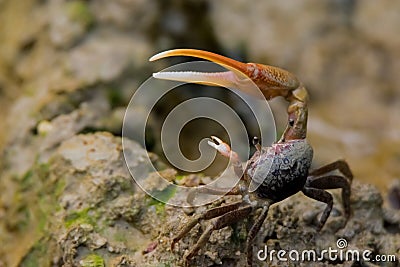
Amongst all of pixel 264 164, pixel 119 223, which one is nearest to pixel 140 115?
pixel 119 223

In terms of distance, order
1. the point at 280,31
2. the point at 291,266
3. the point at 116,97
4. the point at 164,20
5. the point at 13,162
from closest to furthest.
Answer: the point at 291,266, the point at 13,162, the point at 116,97, the point at 164,20, the point at 280,31

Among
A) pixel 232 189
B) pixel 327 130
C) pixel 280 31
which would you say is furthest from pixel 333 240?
pixel 280 31

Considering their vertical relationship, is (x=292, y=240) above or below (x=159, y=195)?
below

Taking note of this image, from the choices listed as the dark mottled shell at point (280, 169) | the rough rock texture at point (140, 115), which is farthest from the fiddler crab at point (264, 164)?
the rough rock texture at point (140, 115)

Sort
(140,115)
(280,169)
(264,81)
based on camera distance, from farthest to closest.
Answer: (140,115), (264,81), (280,169)

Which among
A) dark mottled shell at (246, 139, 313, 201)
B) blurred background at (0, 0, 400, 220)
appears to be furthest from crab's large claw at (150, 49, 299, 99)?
blurred background at (0, 0, 400, 220)

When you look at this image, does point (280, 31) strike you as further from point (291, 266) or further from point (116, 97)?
point (291, 266)

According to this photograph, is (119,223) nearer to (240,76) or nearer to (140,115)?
(240,76)

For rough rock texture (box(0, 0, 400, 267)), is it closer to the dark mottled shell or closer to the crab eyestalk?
the dark mottled shell
